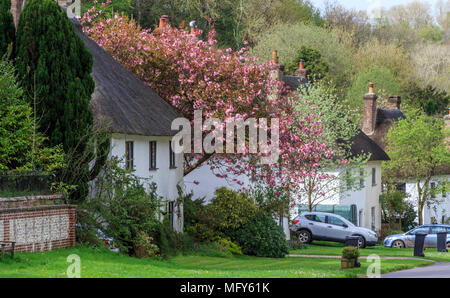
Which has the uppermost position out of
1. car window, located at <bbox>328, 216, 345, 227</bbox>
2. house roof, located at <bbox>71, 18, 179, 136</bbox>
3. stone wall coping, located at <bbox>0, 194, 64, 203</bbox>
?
house roof, located at <bbox>71, 18, 179, 136</bbox>

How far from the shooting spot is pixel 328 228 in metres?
43.2

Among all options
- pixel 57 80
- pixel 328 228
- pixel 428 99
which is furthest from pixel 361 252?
pixel 428 99

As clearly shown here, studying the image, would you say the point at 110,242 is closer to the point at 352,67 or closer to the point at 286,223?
the point at 286,223

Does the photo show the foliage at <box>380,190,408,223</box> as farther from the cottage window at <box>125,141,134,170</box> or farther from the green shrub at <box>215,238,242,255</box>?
the cottage window at <box>125,141,134,170</box>

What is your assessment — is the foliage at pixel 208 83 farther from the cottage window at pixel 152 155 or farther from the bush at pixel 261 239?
the cottage window at pixel 152 155

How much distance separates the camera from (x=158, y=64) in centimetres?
3634

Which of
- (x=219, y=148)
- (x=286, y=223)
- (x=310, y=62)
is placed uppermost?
(x=310, y=62)

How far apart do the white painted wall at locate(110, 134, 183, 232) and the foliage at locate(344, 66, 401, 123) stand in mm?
36266

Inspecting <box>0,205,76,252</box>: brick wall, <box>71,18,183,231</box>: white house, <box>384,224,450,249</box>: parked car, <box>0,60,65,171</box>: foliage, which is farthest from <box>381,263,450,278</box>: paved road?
<box>384,224,450,249</box>: parked car

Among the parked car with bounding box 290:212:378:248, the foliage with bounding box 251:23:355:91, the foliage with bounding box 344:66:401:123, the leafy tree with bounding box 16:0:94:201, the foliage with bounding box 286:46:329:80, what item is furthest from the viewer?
the foliage with bounding box 251:23:355:91

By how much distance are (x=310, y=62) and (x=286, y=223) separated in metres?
29.9

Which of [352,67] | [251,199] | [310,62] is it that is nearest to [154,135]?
[251,199]

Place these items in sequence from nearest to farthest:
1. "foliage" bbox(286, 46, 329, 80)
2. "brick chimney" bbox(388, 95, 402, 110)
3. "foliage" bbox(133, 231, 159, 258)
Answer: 1. "foliage" bbox(133, 231, 159, 258)
2. "brick chimney" bbox(388, 95, 402, 110)
3. "foliage" bbox(286, 46, 329, 80)

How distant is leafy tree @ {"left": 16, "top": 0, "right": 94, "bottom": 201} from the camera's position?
26.1 m
